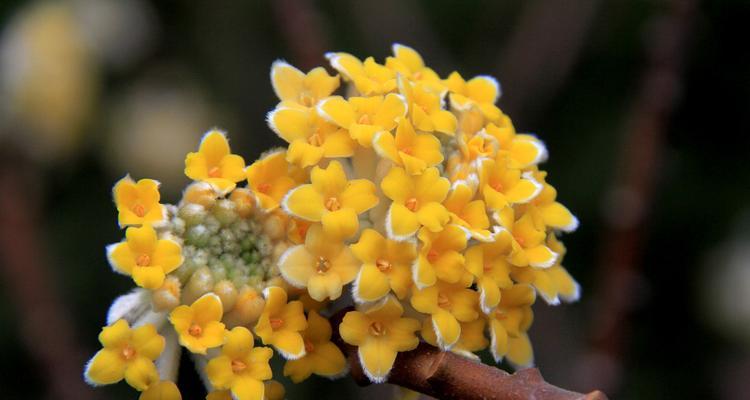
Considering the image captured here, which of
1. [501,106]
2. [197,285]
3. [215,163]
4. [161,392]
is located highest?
[215,163]

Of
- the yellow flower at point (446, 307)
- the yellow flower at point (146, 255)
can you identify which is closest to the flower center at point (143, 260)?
the yellow flower at point (146, 255)

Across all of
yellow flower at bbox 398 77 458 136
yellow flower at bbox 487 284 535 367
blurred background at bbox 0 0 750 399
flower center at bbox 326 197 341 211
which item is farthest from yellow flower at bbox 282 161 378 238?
blurred background at bbox 0 0 750 399

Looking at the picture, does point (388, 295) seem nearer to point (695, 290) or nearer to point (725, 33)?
point (695, 290)

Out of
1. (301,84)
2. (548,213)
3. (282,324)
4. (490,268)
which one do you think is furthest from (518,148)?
(282,324)

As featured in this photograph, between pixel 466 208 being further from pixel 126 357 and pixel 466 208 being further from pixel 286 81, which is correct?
pixel 126 357

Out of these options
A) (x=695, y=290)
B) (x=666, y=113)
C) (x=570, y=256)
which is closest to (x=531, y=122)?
(x=570, y=256)

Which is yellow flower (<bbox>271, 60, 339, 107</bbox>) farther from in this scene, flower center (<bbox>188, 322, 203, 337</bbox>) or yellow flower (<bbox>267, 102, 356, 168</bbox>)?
flower center (<bbox>188, 322, 203, 337</bbox>)

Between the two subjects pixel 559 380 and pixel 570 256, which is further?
pixel 570 256
